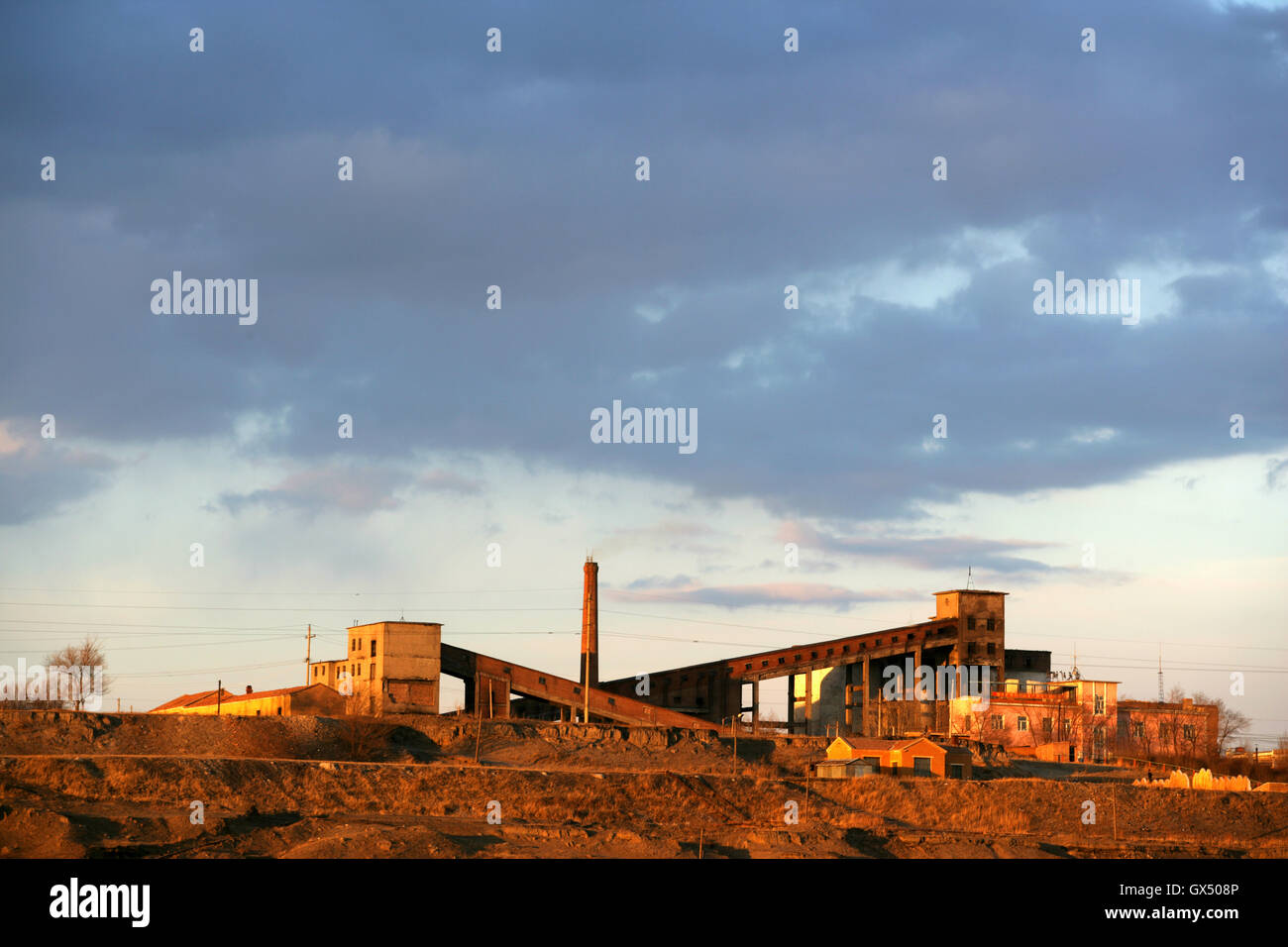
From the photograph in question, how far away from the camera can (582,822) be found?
51.9m

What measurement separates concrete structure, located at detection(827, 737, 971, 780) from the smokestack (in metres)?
20.6

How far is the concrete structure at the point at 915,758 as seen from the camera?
2707 inches

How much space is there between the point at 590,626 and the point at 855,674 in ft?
75.0

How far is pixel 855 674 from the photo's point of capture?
10319 centimetres

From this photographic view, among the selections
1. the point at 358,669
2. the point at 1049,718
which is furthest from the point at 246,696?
the point at 1049,718

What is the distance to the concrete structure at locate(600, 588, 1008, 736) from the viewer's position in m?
95.1

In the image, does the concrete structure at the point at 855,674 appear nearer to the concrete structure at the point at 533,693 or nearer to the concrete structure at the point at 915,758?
the concrete structure at the point at 533,693

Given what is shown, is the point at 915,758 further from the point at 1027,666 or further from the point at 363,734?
the point at 1027,666

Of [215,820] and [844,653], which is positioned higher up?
[844,653]

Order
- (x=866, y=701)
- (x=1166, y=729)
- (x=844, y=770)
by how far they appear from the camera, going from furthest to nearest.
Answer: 1. (x=1166, y=729)
2. (x=866, y=701)
3. (x=844, y=770)

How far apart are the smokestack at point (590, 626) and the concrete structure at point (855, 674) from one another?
5324 millimetres
